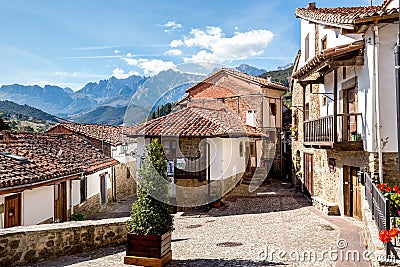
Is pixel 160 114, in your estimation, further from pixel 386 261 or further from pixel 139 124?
pixel 386 261

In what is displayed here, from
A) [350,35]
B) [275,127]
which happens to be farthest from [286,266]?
[275,127]

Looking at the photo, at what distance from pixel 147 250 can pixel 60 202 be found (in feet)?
25.6

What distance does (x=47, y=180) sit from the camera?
11336mm

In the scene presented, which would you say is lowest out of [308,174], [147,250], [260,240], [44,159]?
[260,240]

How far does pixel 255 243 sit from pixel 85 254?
4.02m

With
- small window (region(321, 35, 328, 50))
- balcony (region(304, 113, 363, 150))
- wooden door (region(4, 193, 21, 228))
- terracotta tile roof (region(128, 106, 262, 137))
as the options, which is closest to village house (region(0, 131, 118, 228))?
wooden door (region(4, 193, 21, 228))

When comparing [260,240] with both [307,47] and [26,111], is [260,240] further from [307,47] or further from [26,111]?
[26,111]

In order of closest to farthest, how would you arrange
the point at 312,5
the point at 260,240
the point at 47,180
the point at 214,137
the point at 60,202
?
the point at 260,240 → the point at 47,180 → the point at 60,202 → the point at 214,137 → the point at 312,5

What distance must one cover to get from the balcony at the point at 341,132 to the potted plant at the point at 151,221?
5.47 metres

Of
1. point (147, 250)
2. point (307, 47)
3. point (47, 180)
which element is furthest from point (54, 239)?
point (307, 47)

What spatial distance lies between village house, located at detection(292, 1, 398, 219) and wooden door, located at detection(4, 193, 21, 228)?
930cm

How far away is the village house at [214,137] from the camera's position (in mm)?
15484

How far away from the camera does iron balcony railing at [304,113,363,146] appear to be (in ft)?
33.5

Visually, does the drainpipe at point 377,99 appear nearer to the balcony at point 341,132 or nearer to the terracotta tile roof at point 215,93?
the balcony at point 341,132
